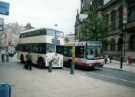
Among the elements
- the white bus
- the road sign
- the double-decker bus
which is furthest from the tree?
the road sign

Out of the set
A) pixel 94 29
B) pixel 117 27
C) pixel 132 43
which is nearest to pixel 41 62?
pixel 132 43

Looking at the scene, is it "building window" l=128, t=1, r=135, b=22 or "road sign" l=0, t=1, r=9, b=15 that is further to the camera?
"building window" l=128, t=1, r=135, b=22

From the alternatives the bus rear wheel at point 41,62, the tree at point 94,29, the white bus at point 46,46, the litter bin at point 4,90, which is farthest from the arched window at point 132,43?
the litter bin at point 4,90

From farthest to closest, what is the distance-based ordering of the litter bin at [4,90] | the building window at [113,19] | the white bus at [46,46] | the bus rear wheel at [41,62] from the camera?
the building window at [113,19] < the bus rear wheel at [41,62] < the white bus at [46,46] < the litter bin at [4,90]

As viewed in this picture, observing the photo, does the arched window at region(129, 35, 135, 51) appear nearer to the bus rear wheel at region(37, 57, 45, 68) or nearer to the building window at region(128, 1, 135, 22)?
the building window at region(128, 1, 135, 22)

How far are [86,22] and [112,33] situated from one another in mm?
6503

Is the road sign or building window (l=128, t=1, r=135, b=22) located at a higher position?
building window (l=128, t=1, r=135, b=22)

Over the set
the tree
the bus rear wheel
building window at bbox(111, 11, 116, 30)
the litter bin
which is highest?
building window at bbox(111, 11, 116, 30)

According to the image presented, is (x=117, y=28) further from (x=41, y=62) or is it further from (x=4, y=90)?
(x=4, y=90)

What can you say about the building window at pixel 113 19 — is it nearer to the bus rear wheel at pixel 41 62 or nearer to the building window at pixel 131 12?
the building window at pixel 131 12

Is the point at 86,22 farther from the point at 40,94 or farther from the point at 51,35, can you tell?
the point at 40,94

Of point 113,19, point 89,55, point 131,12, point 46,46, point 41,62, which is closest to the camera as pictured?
point 46,46

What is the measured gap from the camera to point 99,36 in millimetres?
50438

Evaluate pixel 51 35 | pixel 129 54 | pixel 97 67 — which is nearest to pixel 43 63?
pixel 51 35
